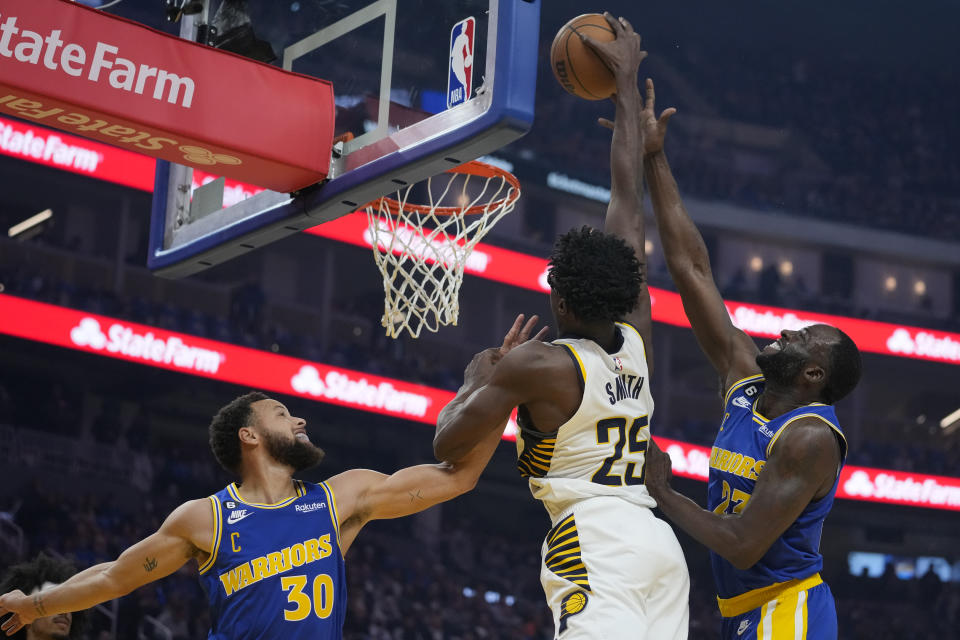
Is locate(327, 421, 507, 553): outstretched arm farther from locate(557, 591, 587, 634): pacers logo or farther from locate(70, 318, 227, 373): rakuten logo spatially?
locate(70, 318, 227, 373): rakuten logo

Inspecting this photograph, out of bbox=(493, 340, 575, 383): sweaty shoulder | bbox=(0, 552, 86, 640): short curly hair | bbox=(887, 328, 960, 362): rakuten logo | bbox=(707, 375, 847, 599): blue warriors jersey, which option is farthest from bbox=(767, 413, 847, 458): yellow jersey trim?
bbox=(887, 328, 960, 362): rakuten logo

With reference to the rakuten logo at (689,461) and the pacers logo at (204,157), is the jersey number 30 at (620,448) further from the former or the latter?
the rakuten logo at (689,461)

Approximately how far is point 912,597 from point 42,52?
2232 centimetres

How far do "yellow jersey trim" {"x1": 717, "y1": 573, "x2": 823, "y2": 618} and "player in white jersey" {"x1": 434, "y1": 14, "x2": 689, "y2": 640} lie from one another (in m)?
0.49

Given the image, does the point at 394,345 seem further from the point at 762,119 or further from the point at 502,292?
the point at 762,119

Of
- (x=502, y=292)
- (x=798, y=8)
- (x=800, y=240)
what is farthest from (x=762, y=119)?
(x=502, y=292)

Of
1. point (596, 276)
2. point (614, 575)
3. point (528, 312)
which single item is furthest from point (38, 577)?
point (528, 312)

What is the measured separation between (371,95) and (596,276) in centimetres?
179

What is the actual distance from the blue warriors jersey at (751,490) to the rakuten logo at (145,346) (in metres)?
12.7

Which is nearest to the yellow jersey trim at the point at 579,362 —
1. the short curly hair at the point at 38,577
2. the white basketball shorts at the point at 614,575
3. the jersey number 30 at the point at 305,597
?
the white basketball shorts at the point at 614,575

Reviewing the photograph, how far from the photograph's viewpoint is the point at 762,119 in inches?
1195

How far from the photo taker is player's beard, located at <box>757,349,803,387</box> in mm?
3914

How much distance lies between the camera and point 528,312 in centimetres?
2450

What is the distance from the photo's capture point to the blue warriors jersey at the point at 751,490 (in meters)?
3.81
